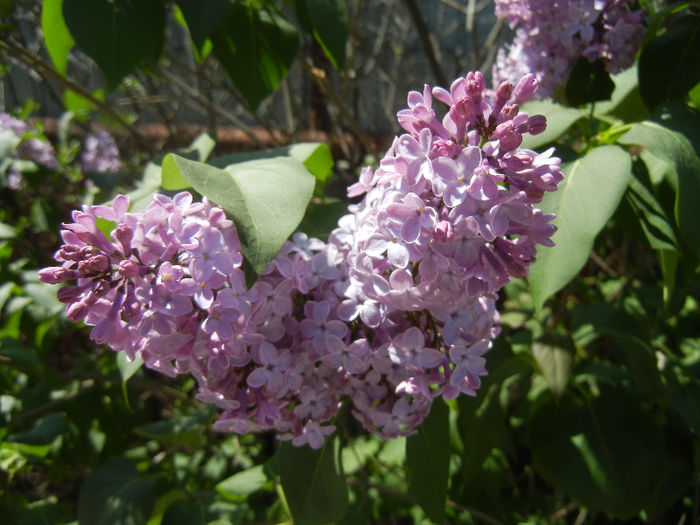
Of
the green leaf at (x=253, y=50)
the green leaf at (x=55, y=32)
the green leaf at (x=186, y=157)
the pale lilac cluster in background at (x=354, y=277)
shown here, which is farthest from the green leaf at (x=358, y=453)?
the green leaf at (x=55, y=32)

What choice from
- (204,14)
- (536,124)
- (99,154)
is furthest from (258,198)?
(99,154)

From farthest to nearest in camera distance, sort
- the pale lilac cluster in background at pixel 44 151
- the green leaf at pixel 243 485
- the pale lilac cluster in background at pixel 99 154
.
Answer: the pale lilac cluster in background at pixel 99 154 < the pale lilac cluster in background at pixel 44 151 < the green leaf at pixel 243 485

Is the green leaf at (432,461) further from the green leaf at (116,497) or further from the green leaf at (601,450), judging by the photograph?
the green leaf at (116,497)

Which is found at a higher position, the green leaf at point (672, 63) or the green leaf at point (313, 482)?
the green leaf at point (672, 63)

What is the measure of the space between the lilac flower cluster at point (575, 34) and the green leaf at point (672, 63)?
10 centimetres

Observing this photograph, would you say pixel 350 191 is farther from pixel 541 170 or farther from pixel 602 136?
pixel 602 136

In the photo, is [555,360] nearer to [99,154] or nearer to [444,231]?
[444,231]

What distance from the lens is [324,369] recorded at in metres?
0.93

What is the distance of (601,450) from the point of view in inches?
55.1

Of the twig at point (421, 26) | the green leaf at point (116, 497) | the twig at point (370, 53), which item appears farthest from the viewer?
the twig at point (370, 53)

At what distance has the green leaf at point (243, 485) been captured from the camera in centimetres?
143

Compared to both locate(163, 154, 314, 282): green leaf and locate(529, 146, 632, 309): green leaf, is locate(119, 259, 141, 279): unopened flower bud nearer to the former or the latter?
locate(163, 154, 314, 282): green leaf

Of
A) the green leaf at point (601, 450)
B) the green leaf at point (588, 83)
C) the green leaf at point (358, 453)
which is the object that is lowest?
the green leaf at point (358, 453)

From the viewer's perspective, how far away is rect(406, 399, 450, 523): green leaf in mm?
1086
